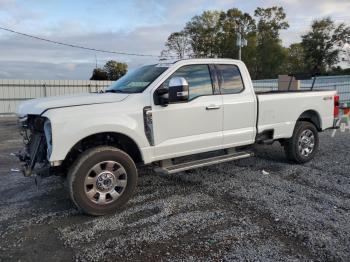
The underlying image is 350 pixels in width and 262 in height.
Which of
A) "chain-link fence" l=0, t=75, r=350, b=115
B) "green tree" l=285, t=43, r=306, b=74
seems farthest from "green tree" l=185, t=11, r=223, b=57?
"chain-link fence" l=0, t=75, r=350, b=115

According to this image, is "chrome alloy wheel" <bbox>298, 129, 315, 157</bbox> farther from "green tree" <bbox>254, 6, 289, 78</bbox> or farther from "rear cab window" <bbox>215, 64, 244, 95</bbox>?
"green tree" <bbox>254, 6, 289, 78</bbox>

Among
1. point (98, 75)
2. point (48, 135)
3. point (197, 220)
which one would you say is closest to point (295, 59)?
point (98, 75)

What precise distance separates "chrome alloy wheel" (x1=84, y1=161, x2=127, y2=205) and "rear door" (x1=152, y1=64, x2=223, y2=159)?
25.4 inches

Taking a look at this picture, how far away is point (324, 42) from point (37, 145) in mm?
55798

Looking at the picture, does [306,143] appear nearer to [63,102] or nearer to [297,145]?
[297,145]

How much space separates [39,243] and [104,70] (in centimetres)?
3869

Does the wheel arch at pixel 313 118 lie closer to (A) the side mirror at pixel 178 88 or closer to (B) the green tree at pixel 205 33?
(A) the side mirror at pixel 178 88

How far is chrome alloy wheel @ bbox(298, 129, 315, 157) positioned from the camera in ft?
23.4

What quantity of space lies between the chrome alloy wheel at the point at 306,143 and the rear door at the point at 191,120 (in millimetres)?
2098

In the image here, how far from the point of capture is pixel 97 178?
469 centimetres

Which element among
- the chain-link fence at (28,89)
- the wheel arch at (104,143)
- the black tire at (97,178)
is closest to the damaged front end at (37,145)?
the wheel arch at (104,143)

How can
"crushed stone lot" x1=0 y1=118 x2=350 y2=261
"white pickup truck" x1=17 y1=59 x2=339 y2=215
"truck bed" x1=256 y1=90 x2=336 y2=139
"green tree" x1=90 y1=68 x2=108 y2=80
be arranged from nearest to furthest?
"crushed stone lot" x1=0 y1=118 x2=350 y2=261 → "white pickup truck" x1=17 y1=59 x2=339 y2=215 → "truck bed" x1=256 y1=90 x2=336 y2=139 → "green tree" x1=90 y1=68 x2=108 y2=80

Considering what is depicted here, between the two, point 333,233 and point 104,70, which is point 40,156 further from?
point 104,70

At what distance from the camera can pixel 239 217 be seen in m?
4.58
